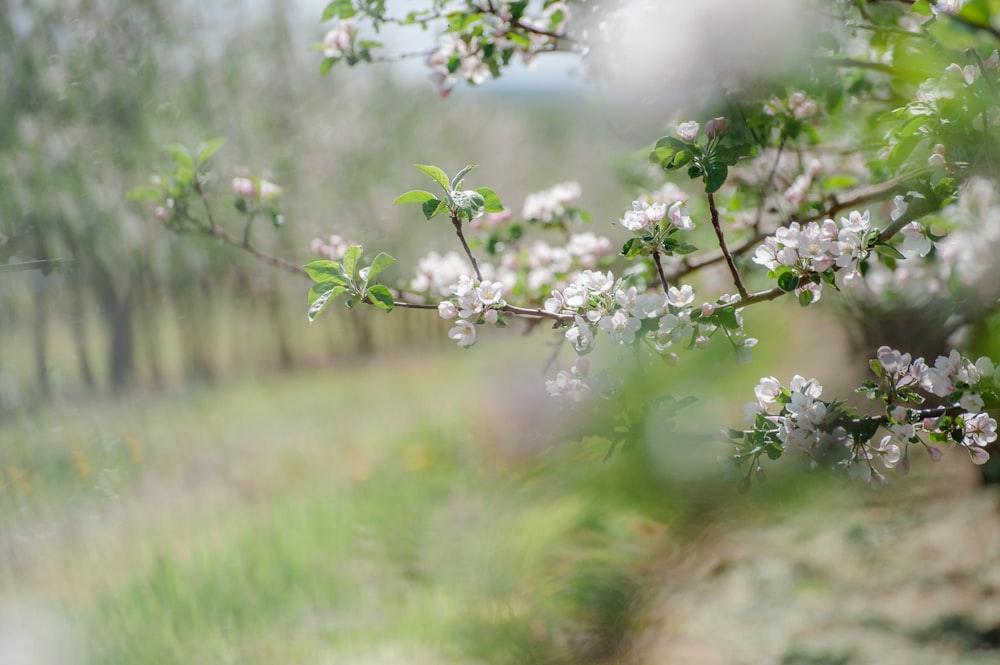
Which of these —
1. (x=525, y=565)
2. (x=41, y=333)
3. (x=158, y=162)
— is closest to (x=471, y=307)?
(x=525, y=565)

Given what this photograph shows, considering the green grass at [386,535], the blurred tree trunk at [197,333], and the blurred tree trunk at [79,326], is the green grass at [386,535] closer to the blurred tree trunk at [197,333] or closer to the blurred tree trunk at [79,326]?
the blurred tree trunk at [79,326]

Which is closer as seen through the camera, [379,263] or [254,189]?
[379,263]

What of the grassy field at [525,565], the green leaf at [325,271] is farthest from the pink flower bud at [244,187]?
the grassy field at [525,565]

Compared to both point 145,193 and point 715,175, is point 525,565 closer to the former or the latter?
point 145,193

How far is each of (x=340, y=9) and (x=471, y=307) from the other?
74 centimetres

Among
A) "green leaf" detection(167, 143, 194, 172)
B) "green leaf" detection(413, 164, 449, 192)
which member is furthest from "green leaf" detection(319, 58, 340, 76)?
"green leaf" detection(413, 164, 449, 192)

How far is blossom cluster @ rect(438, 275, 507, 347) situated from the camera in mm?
938

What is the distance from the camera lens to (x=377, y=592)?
2795 millimetres

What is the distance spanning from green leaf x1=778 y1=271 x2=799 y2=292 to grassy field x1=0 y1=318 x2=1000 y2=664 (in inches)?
12.3

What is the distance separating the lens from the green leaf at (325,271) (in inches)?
37.8

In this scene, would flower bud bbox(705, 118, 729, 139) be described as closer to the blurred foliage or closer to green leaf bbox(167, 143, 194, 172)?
green leaf bbox(167, 143, 194, 172)

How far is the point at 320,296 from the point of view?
3.12ft

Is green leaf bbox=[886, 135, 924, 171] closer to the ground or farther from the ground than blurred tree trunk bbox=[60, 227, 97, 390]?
closer to the ground

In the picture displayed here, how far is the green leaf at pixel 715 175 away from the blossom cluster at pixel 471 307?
29 centimetres
